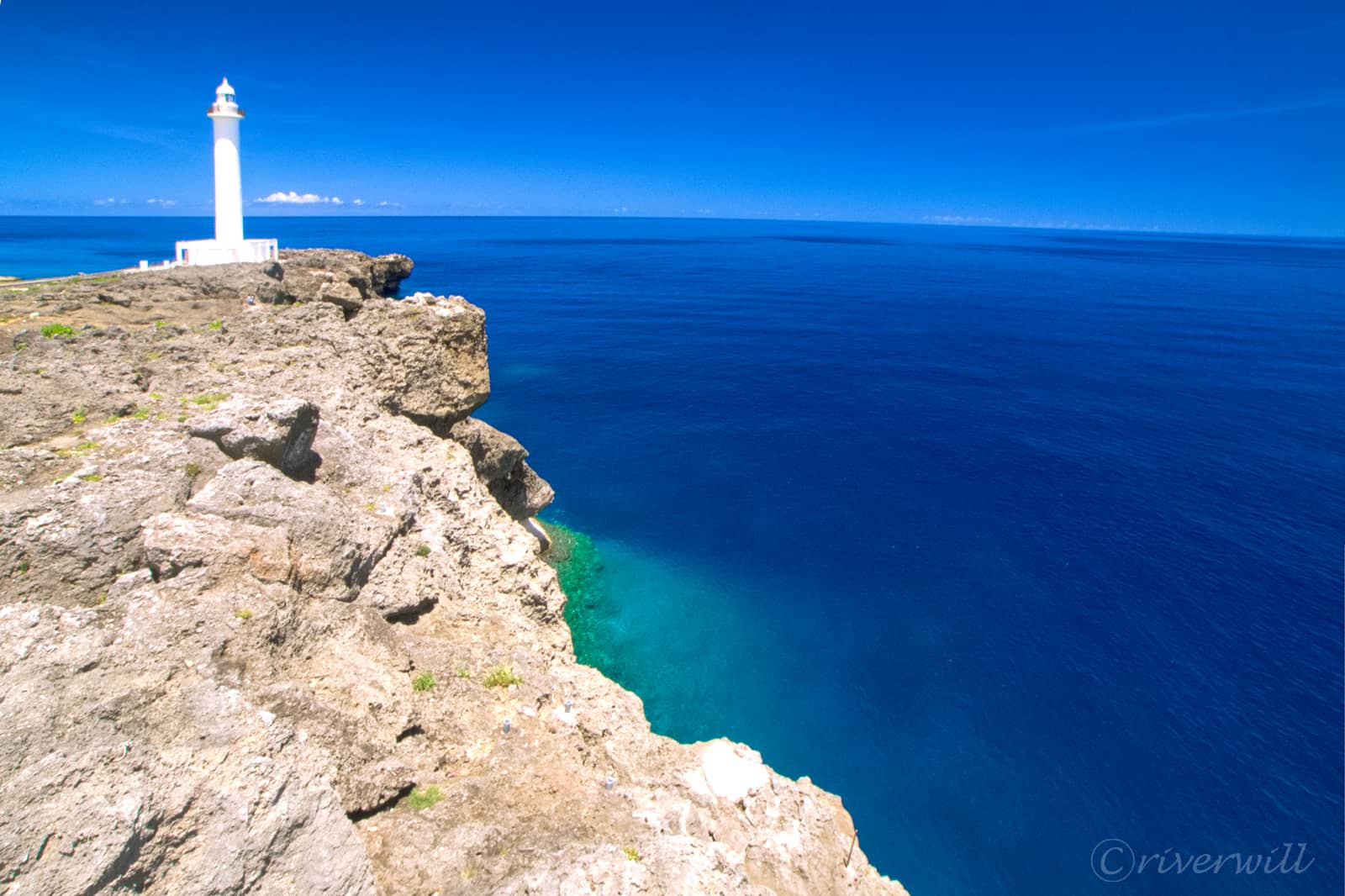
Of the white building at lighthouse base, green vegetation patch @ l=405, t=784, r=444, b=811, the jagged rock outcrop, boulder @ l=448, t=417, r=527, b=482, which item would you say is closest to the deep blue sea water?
the jagged rock outcrop

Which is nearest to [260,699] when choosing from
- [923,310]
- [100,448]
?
[100,448]

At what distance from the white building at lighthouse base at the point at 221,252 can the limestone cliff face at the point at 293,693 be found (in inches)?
1439

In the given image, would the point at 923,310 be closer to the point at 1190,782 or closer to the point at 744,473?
the point at 744,473

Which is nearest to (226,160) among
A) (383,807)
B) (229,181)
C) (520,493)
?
(229,181)

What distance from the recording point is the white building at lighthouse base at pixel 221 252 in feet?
162

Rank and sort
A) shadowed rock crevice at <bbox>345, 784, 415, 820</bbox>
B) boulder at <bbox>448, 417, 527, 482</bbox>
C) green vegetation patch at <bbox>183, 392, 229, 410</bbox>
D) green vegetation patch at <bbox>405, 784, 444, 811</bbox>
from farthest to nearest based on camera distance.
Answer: boulder at <bbox>448, 417, 527, 482</bbox>, green vegetation patch at <bbox>183, 392, 229, 410</bbox>, green vegetation patch at <bbox>405, 784, 444, 811</bbox>, shadowed rock crevice at <bbox>345, 784, 415, 820</bbox>

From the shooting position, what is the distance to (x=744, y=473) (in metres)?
44.6

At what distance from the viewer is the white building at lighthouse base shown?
4947 cm

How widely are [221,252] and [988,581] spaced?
54.2m

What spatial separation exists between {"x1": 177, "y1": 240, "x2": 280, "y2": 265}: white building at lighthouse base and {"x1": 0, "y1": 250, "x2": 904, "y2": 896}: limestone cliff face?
36.5m

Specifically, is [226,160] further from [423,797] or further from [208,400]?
[423,797]

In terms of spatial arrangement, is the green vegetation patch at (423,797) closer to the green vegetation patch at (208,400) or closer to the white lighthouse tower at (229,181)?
the green vegetation patch at (208,400)

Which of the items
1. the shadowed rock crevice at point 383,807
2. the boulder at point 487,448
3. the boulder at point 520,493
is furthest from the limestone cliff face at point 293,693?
the boulder at point 520,493

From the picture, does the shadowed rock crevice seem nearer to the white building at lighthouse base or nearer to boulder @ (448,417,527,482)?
boulder @ (448,417,527,482)
